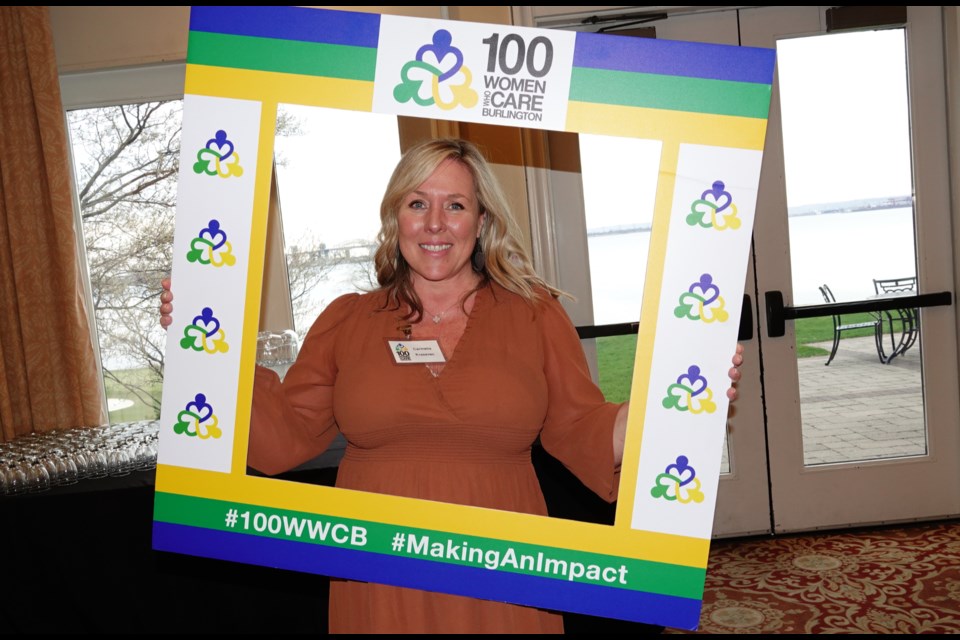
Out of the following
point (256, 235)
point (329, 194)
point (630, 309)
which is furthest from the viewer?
point (329, 194)

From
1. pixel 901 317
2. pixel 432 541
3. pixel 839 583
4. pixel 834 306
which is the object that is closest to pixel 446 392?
pixel 432 541

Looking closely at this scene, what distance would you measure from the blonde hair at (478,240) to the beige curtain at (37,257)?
2546mm

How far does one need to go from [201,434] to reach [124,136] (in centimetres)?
288

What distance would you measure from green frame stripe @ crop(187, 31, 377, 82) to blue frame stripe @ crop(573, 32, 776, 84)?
39cm

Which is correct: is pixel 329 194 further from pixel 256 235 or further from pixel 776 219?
pixel 776 219

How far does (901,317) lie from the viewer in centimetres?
392

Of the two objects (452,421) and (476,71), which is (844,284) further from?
(476,71)

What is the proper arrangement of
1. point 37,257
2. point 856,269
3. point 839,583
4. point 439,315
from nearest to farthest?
1. point 439,315
2. point 839,583
3. point 37,257
4. point 856,269

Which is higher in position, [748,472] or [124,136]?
[124,136]

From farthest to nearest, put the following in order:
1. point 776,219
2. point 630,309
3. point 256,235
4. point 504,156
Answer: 1. point 776,219
2. point 504,156
3. point 630,309
4. point 256,235

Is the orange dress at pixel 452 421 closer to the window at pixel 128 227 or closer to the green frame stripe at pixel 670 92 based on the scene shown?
the green frame stripe at pixel 670 92

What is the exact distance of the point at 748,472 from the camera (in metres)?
A: 4.01

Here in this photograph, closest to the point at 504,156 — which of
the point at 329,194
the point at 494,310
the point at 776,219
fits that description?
the point at 329,194

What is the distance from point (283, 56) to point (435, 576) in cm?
99
